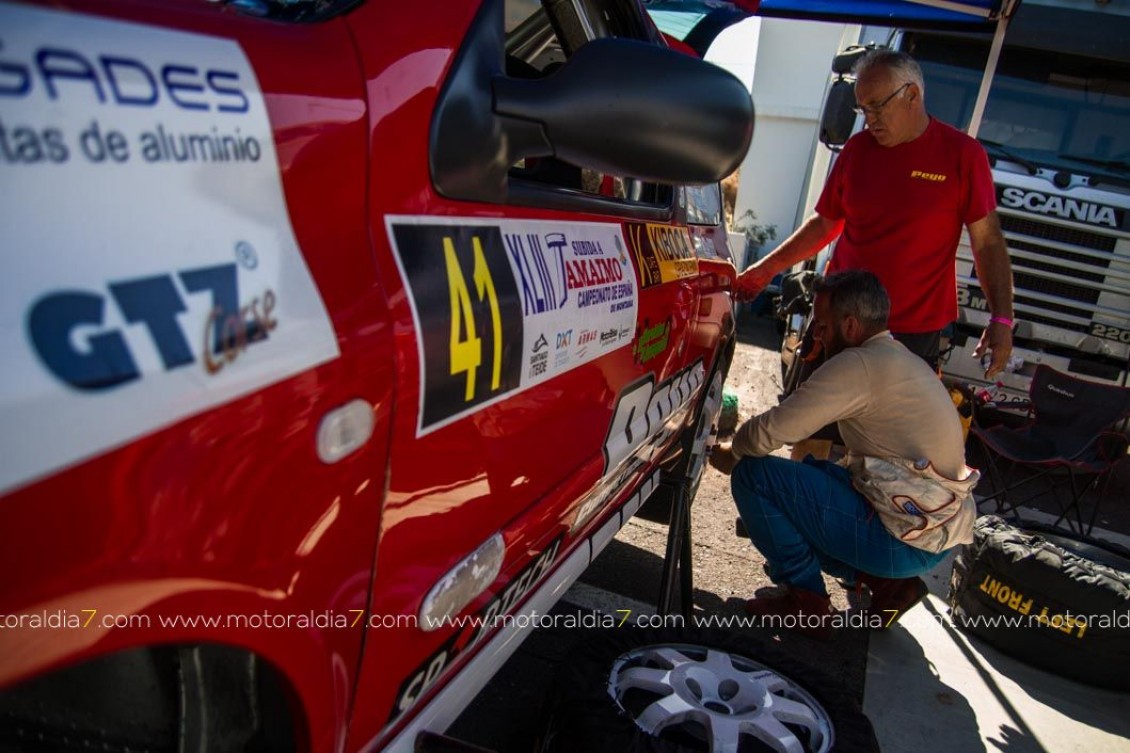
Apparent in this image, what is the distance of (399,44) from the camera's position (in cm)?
95

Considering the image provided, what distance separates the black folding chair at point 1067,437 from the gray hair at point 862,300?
190 cm

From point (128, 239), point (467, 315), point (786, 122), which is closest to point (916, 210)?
point (467, 315)

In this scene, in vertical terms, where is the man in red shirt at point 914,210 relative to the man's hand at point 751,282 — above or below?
above

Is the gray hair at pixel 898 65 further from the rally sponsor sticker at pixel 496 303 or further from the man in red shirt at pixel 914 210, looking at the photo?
the rally sponsor sticker at pixel 496 303

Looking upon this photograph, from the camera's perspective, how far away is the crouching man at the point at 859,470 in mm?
2477

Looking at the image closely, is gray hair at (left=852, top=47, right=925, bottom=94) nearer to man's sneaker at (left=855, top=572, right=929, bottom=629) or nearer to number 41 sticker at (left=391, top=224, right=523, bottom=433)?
man's sneaker at (left=855, top=572, right=929, bottom=629)

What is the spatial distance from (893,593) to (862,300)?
3.68 ft

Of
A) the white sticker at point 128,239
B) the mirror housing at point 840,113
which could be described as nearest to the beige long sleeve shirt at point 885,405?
the white sticker at point 128,239

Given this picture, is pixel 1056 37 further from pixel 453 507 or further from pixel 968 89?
pixel 453 507

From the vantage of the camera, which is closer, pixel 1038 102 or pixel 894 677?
pixel 894 677

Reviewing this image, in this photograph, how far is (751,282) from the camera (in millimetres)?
3182

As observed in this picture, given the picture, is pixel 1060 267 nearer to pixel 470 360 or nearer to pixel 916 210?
pixel 916 210

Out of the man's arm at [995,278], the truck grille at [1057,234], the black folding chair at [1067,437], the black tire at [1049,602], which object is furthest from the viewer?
the truck grille at [1057,234]

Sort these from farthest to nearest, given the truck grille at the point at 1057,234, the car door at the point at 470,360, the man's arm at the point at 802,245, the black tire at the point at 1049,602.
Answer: the truck grille at the point at 1057,234 → the man's arm at the point at 802,245 → the black tire at the point at 1049,602 → the car door at the point at 470,360
